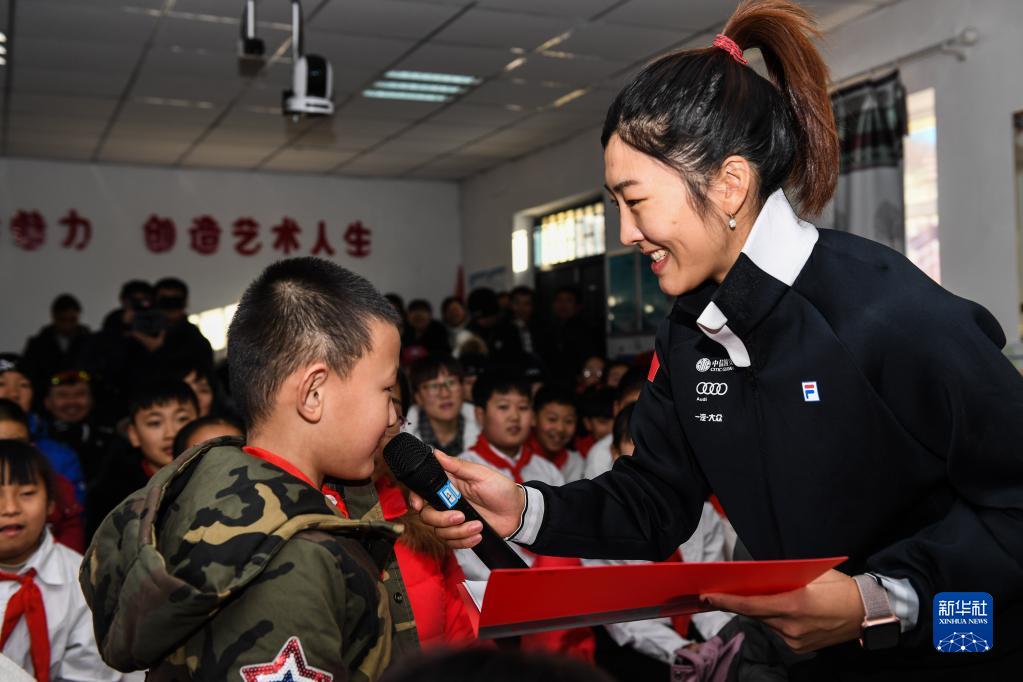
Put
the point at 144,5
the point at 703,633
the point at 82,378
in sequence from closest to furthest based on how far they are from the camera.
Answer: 1. the point at 703,633
2. the point at 82,378
3. the point at 144,5

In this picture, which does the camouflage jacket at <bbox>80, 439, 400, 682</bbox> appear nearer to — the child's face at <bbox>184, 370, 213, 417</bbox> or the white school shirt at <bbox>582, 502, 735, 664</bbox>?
the white school shirt at <bbox>582, 502, 735, 664</bbox>

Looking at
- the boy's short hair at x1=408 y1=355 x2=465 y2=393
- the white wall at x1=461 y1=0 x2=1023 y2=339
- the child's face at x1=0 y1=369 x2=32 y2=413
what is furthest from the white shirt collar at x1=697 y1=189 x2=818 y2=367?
the child's face at x1=0 y1=369 x2=32 y2=413

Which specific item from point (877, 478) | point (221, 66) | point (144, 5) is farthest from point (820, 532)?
point (221, 66)

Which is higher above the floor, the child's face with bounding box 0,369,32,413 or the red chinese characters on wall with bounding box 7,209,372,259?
the red chinese characters on wall with bounding box 7,209,372,259

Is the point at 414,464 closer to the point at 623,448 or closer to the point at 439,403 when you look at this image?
the point at 623,448

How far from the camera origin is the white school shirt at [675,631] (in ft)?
9.11

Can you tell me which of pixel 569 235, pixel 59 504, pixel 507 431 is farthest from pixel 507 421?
pixel 569 235

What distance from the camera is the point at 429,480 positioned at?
117 cm

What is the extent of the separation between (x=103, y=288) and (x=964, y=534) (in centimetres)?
853

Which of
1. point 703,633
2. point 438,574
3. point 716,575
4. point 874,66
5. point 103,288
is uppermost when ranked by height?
point 874,66

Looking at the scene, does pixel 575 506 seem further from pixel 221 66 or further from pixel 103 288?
pixel 103 288

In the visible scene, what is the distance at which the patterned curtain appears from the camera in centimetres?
477

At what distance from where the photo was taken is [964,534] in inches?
44.0

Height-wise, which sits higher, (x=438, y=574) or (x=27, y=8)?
(x=27, y=8)
